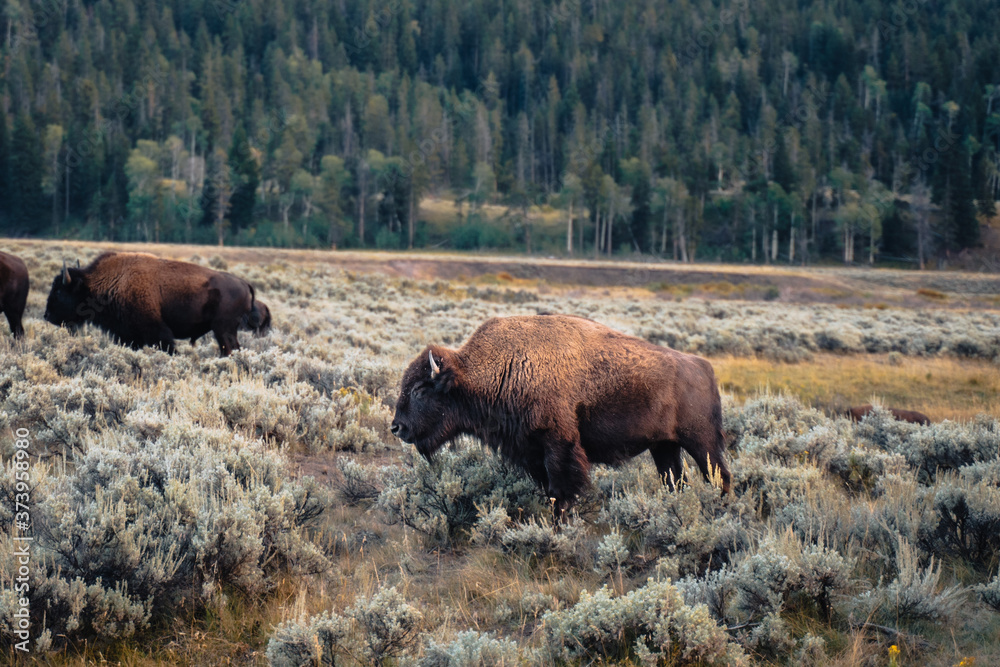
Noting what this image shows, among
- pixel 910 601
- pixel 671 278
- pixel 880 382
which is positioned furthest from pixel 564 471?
pixel 671 278

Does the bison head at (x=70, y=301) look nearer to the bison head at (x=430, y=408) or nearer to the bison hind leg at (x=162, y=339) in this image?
the bison hind leg at (x=162, y=339)

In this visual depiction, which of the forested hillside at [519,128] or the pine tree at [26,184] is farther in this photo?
the pine tree at [26,184]

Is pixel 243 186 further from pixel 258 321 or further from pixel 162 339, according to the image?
pixel 162 339

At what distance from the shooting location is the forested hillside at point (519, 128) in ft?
238

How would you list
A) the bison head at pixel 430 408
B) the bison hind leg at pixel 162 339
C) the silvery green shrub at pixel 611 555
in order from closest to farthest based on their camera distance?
the silvery green shrub at pixel 611 555 → the bison head at pixel 430 408 → the bison hind leg at pixel 162 339

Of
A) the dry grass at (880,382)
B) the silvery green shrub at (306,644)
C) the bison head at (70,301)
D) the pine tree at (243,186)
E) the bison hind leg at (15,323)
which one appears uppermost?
the pine tree at (243,186)

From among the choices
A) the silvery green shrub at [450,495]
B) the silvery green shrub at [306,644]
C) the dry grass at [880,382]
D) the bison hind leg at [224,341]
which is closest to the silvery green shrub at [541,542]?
the silvery green shrub at [450,495]

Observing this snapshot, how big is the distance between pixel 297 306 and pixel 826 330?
594 inches

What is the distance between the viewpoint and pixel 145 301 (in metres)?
9.64

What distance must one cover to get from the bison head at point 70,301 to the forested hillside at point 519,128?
62.5 meters

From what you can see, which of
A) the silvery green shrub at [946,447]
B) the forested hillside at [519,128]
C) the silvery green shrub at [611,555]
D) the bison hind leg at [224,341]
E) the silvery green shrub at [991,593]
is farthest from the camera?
the forested hillside at [519,128]

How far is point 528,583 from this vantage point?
3.89 metres

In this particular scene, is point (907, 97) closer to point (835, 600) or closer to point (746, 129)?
point (746, 129)

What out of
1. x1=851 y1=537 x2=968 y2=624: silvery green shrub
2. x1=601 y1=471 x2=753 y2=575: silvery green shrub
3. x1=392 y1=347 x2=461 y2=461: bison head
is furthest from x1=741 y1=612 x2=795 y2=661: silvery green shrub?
x1=392 y1=347 x2=461 y2=461: bison head
